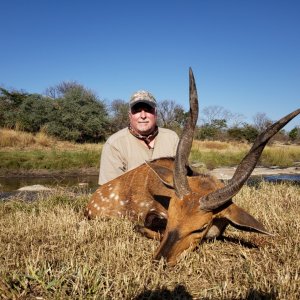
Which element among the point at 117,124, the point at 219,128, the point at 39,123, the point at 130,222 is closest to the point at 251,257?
the point at 130,222

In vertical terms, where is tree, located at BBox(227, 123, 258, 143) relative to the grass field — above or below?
above

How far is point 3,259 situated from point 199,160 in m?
22.4

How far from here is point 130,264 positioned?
3.30m

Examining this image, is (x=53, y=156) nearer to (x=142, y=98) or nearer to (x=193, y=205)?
(x=142, y=98)

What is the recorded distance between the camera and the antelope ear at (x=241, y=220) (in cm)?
347

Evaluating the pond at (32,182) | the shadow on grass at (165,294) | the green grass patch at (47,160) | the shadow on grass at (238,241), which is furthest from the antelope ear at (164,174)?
the green grass patch at (47,160)

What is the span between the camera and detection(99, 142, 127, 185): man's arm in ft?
20.8

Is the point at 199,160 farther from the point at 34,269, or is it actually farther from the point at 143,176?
the point at 34,269

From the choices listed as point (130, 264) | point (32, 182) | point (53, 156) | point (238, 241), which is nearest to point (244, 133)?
point (53, 156)

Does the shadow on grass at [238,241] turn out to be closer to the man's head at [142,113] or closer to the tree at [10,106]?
the man's head at [142,113]

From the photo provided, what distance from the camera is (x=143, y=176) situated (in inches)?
211

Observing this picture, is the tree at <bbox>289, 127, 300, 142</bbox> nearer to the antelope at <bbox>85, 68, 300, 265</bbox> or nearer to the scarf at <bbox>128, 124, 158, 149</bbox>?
the scarf at <bbox>128, 124, 158, 149</bbox>

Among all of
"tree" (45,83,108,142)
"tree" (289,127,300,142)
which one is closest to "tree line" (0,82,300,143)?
"tree" (45,83,108,142)

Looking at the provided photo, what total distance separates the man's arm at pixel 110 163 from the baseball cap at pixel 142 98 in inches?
32.2
